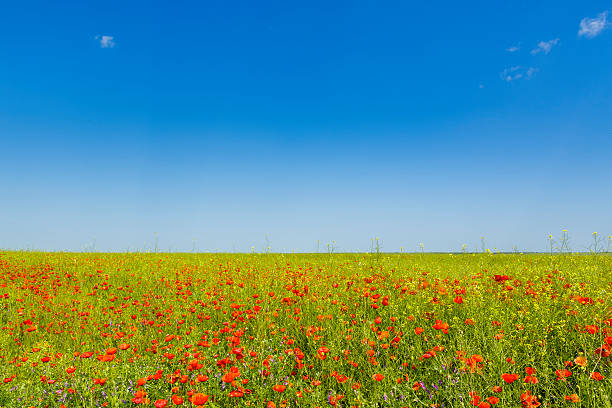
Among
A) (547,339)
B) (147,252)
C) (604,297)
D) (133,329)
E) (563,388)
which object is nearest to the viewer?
(563,388)

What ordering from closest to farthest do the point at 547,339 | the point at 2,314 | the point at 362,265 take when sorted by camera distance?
the point at 547,339
the point at 2,314
the point at 362,265

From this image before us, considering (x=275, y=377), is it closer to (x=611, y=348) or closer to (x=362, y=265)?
(x=611, y=348)

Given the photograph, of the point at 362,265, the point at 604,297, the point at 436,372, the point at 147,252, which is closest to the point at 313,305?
the point at 436,372

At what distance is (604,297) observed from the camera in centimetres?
477

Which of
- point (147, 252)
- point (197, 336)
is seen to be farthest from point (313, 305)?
point (147, 252)

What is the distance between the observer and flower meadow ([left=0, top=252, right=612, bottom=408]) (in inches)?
126

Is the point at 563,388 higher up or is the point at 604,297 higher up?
the point at 604,297

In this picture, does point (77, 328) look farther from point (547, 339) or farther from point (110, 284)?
point (547, 339)

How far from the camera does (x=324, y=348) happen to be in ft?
11.5

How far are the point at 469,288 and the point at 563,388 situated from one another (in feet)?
7.25

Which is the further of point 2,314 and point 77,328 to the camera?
point 2,314

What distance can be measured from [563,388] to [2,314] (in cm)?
974

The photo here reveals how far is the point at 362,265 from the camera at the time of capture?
357 inches

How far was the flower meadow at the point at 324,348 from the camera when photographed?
10.5 ft
